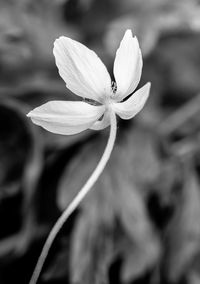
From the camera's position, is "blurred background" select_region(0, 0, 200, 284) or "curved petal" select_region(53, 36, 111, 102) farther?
"blurred background" select_region(0, 0, 200, 284)

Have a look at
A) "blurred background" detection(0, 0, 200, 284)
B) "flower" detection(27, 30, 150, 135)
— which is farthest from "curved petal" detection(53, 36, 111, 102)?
"blurred background" detection(0, 0, 200, 284)

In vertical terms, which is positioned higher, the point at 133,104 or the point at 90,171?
the point at 133,104

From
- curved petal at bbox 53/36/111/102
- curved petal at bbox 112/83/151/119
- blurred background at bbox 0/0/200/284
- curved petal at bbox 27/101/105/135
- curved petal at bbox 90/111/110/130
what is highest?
curved petal at bbox 53/36/111/102

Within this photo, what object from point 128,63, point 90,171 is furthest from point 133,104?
point 90,171

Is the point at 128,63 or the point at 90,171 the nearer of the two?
the point at 128,63

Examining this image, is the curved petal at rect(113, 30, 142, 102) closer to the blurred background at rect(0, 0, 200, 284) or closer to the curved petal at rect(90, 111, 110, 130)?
the curved petal at rect(90, 111, 110, 130)

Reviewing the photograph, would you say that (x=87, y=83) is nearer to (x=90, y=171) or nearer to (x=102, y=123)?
(x=102, y=123)
